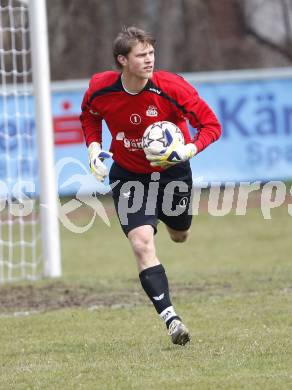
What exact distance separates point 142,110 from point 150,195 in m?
0.61

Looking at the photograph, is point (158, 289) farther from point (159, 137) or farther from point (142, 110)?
point (142, 110)

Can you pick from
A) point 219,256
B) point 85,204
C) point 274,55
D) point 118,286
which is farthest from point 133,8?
point 118,286

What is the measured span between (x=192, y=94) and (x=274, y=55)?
20680 millimetres

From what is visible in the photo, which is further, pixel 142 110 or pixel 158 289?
pixel 142 110

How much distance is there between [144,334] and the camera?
7.55 meters

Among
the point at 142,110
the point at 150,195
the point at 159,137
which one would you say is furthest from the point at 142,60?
the point at 150,195

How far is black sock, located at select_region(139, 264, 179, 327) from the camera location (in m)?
6.84

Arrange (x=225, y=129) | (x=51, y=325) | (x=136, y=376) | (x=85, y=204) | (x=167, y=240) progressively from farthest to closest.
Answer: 1. (x=85, y=204)
2. (x=225, y=129)
3. (x=167, y=240)
4. (x=51, y=325)
5. (x=136, y=376)

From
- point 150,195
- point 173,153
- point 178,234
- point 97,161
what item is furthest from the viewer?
point 178,234

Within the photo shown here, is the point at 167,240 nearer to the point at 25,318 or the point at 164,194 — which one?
the point at 25,318

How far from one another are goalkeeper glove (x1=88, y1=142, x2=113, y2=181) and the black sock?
0.72m

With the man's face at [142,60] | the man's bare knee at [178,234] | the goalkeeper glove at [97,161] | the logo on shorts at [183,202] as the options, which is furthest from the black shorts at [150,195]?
the man's face at [142,60]

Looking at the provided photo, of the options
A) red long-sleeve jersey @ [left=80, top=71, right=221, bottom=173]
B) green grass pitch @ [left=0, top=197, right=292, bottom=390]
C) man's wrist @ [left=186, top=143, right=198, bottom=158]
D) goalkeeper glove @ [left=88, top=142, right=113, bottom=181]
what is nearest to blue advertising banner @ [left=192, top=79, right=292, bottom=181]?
green grass pitch @ [left=0, top=197, right=292, bottom=390]

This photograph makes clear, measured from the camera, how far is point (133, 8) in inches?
1066
